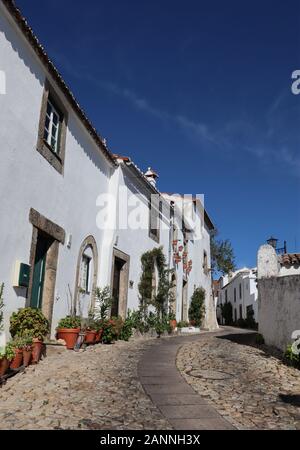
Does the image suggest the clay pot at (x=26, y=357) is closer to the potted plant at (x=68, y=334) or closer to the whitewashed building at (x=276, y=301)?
the potted plant at (x=68, y=334)

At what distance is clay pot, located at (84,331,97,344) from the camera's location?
9368 millimetres

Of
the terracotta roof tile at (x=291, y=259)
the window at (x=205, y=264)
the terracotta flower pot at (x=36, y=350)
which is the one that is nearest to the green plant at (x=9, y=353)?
the terracotta flower pot at (x=36, y=350)

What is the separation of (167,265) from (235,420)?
42.1 feet

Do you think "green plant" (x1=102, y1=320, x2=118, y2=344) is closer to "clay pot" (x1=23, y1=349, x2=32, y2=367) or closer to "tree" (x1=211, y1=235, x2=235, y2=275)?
"clay pot" (x1=23, y1=349, x2=32, y2=367)

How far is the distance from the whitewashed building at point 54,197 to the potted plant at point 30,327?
0.51 ft

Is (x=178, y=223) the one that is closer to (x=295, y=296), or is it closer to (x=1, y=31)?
(x=295, y=296)

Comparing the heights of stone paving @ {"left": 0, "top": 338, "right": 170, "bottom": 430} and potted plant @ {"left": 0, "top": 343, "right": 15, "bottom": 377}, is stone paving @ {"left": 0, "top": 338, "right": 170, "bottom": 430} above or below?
below

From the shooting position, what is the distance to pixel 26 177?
25.3ft

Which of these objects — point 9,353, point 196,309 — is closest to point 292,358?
point 9,353

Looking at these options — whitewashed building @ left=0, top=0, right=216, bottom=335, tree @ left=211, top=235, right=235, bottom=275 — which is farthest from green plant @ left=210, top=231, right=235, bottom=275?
whitewashed building @ left=0, top=0, right=216, bottom=335

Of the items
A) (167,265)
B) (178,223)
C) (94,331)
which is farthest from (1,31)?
(178,223)

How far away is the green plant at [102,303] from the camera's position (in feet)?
34.4

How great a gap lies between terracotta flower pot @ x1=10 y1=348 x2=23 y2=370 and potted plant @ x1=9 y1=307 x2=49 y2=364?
475 millimetres

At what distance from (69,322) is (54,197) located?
2.86 meters
